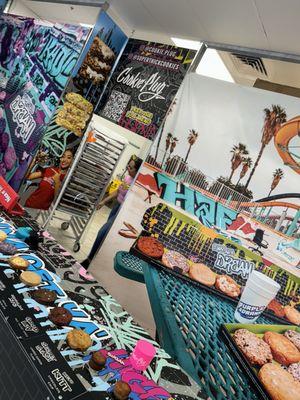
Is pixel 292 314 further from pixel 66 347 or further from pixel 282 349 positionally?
pixel 66 347

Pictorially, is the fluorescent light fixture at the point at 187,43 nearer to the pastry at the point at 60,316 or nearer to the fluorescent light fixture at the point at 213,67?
the fluorescent light fixture at the point at 213,67

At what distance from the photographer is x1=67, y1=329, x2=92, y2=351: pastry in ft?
5.49

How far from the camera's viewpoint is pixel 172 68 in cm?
409

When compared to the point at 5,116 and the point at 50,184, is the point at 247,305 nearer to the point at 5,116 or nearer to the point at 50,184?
the point at 50,184

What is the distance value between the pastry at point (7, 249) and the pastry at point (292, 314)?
2425mm

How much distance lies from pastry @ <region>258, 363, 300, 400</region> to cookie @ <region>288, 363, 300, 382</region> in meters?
0.04

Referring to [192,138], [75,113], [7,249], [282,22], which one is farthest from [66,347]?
[75,113]

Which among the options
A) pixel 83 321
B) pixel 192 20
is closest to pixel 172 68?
pixel 192 20

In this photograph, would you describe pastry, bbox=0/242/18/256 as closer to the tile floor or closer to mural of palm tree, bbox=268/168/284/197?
the tile floor

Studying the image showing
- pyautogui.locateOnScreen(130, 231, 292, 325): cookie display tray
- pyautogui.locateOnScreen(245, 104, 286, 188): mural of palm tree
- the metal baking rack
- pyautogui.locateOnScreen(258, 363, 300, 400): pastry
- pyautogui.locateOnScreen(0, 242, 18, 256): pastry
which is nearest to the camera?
pyautogui.locateOnScreen(0, 242, 18, 256): pastry

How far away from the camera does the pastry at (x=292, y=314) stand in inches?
115

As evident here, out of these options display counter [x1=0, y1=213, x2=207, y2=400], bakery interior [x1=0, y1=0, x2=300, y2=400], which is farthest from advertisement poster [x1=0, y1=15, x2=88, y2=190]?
display counter [x1=0, y1=213, x2=207, y2=400]

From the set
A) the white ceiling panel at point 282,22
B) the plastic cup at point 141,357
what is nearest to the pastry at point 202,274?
the plastic cup at point 141,357

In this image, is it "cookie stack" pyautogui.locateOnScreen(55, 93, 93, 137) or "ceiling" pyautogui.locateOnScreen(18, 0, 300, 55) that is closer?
"ceiling" pyautogui.locateOnScreen(18, 0, 300, 55)
